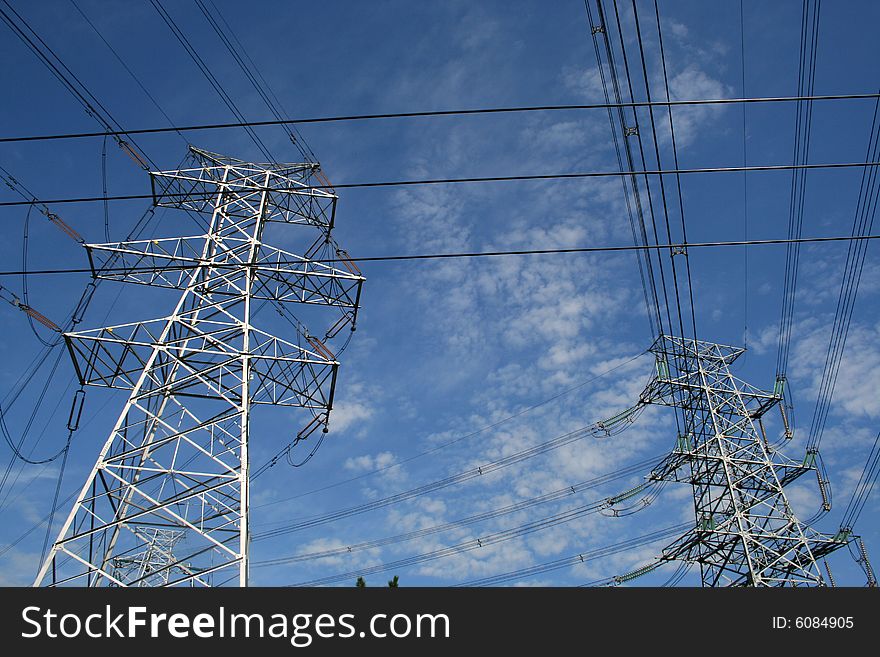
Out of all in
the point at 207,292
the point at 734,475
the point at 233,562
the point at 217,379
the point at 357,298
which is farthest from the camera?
the point at 734,475

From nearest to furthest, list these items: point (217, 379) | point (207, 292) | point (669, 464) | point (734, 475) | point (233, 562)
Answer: point (233, 562) → point (217, 379) → point (207, 292) → point (734, 475) → point (669, 464)

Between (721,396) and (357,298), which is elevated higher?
(721,396)

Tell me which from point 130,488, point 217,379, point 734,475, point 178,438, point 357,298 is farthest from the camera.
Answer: point 734,475

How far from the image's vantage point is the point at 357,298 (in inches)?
618
